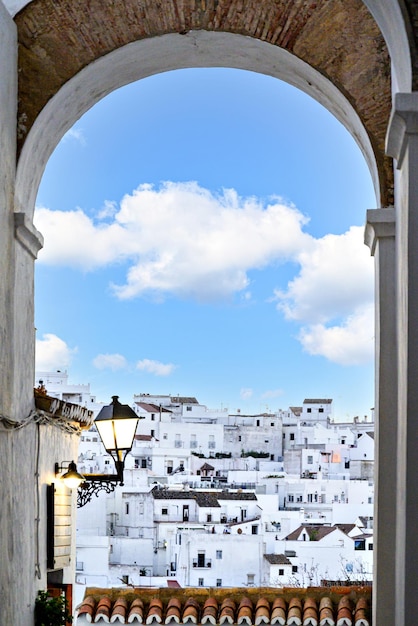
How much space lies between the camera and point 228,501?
24.7 metres

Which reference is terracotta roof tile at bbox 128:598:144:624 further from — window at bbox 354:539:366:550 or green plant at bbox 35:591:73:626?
window at bbox 354:539:366:550

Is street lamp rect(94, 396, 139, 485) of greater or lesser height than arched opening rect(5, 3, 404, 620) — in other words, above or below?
below

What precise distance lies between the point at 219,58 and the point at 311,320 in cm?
2384

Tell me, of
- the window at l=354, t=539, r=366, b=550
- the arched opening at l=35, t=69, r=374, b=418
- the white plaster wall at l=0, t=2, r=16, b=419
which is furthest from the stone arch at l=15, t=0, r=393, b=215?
the window at l=354, t=539, r=366, b=550

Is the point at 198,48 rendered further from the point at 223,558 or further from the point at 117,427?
the point at 223,558

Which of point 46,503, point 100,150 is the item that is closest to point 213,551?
point 100,150

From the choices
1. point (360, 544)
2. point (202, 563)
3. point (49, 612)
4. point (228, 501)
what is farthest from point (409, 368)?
point (228, 501)

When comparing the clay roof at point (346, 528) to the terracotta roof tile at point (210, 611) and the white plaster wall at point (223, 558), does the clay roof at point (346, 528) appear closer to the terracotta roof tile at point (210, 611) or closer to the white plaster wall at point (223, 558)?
the white plaster wall at point (223, 558)

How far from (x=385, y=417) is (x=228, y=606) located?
2352 mm

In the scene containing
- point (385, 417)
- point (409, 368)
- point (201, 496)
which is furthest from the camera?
point (201, 496)

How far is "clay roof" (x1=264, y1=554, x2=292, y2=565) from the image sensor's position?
19.5 m

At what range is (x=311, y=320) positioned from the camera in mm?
A: 30438

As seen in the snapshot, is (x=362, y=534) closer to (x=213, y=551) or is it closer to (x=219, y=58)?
(x=213, y=551)

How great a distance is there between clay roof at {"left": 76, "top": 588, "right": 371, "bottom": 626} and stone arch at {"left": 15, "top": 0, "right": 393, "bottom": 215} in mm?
2876
